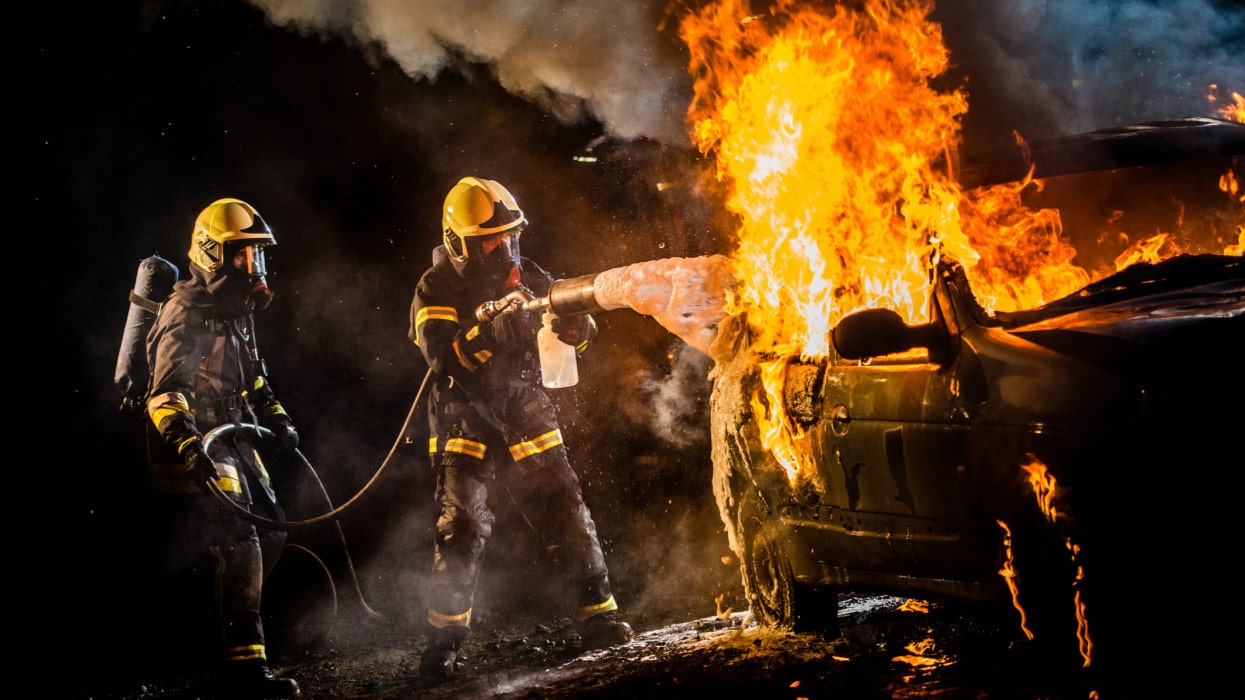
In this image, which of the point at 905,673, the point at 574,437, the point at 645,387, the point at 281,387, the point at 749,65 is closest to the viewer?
the point at 905,673

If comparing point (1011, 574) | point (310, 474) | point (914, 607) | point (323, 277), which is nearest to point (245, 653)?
point (310, 474)

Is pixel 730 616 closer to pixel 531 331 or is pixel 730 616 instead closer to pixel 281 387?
pixel 531 331

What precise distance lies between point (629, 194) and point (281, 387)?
3876 millimetres

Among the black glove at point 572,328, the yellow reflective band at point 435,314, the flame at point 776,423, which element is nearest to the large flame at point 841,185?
the flame at point 776,423

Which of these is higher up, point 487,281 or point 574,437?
point 487,281

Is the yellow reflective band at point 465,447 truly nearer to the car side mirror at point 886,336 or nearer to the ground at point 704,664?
the ground at point 704,664

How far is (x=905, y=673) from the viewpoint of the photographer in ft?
12.3

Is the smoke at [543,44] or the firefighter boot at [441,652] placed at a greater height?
the smoke at [543,44]

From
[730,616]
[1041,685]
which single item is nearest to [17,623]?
[730,616]

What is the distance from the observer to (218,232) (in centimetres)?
597

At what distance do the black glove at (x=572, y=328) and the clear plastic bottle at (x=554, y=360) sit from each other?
0.39 ft

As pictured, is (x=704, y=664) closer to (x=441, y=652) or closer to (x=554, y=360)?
(x=441, y=652)

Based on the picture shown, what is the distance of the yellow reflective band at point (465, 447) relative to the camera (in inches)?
243

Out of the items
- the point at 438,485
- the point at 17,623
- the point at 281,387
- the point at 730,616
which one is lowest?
the point at 730,616
